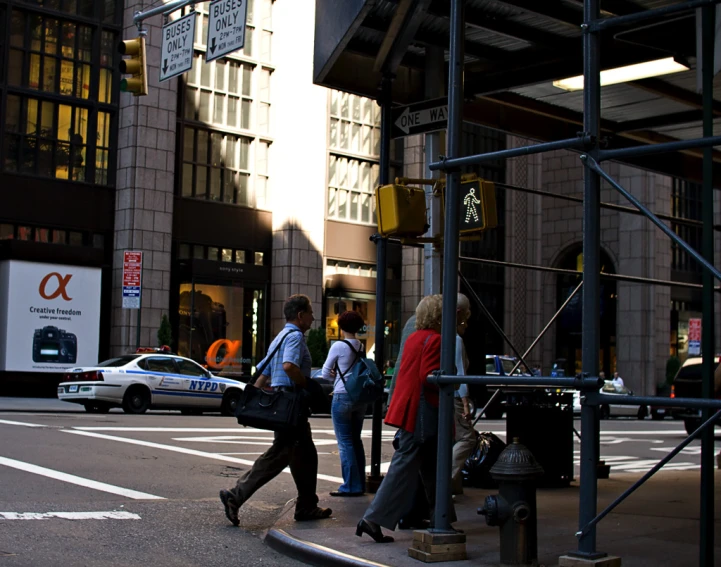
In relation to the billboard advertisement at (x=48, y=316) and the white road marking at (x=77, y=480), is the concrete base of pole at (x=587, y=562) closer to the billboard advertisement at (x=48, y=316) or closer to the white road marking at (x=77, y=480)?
the white road marking at (x=77, y=480)

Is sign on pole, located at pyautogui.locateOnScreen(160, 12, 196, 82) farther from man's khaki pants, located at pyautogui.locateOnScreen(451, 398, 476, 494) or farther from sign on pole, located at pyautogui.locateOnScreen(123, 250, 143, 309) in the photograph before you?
sign on pole, located at pyautogui.locateOnScreen(123, 250, 143, 309)

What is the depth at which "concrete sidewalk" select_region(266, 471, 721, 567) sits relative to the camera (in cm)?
692

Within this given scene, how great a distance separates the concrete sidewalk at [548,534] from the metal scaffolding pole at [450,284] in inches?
18.7

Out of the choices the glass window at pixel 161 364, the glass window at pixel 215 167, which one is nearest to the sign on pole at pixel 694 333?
the glass window at pixel 215 167

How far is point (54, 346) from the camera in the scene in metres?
30.9

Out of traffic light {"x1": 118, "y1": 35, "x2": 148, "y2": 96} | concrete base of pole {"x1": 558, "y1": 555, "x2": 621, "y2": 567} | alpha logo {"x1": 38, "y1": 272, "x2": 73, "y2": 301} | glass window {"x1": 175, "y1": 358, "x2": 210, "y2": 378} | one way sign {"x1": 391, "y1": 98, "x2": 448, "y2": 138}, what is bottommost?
concrete base of pole {"x1": 558, "y1": 555, "x2": 621, "y2": 567}

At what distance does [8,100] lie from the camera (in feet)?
102

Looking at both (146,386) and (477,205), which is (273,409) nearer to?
(477,205)

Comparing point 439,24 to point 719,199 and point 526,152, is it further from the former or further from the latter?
point 719,199

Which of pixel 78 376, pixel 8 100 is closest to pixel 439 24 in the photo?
pixel 78 376

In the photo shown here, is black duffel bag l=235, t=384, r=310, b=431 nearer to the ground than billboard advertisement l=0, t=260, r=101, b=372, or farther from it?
nearer to the ground

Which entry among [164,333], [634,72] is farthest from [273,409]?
[164,333]

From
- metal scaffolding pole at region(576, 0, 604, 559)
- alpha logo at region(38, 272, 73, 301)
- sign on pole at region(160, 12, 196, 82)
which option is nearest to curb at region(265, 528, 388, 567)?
metal scaffolding pole at region(576, 0, 604, 559)

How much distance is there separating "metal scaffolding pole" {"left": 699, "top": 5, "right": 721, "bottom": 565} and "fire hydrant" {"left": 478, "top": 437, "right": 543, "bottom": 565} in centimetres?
104
